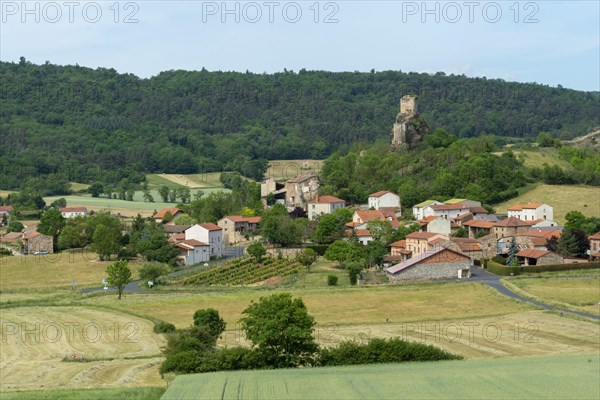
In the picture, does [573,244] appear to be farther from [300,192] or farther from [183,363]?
[183,363]

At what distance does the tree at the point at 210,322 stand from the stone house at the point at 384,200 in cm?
5020

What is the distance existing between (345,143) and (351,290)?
455 ft

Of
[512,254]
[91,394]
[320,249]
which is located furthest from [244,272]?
[91,394]

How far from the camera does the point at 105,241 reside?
73.1 m

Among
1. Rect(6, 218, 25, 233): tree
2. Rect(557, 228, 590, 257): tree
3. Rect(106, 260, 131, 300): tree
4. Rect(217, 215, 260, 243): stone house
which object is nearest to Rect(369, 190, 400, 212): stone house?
Rect(217, 215, 260, 243): stone house

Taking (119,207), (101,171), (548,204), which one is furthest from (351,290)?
(101,171)

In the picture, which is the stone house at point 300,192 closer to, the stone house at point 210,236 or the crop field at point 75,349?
the stone house at point 210,236

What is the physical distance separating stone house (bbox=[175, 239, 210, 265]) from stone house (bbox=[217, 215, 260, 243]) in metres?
10.7

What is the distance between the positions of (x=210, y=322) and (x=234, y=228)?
45.3 meters

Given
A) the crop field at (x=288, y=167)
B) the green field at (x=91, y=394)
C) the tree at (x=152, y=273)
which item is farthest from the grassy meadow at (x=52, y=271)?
the crop field at (x=288, y=167)

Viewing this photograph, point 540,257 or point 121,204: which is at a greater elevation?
point 121,204

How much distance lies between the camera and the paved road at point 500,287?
4716cm

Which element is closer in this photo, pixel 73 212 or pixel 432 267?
pixel 432 267

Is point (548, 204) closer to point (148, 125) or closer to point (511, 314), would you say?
point (511, 314)
